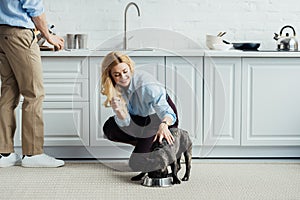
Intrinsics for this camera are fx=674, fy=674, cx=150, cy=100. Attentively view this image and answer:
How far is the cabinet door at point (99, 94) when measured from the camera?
14.7 feet

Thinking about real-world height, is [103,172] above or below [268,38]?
below

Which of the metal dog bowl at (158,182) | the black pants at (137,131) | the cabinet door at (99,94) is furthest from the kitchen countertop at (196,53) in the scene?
the metal dog bowl at (158,182)

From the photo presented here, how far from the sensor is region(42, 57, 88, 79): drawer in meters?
4.45

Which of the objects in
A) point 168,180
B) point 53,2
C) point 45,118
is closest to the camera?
point 168,180

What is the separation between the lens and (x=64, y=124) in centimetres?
454

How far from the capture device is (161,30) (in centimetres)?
502

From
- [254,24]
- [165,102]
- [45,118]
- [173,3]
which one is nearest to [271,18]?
[254,24]

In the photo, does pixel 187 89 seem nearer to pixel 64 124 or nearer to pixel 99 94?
pixel 99 94

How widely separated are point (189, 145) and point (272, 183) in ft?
1.72

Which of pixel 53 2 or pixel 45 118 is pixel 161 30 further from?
pixel 45 118

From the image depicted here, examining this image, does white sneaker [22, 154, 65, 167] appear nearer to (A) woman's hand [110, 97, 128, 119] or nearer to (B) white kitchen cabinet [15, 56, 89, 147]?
(B) white kitchen cabinet [15, 56, 89, 147]

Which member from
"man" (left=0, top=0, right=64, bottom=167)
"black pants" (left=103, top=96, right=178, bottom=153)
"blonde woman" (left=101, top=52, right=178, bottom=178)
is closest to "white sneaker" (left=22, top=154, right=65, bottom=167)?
"man" (left=0, top=0, right=64, bottom=167)

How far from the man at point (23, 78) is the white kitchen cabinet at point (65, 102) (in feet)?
0.50

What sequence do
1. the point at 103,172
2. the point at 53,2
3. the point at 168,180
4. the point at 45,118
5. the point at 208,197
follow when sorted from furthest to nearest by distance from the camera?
the point at 53,2
the point at 45,118
the point at 103,172
the point at 168,180
the point at 208,197
